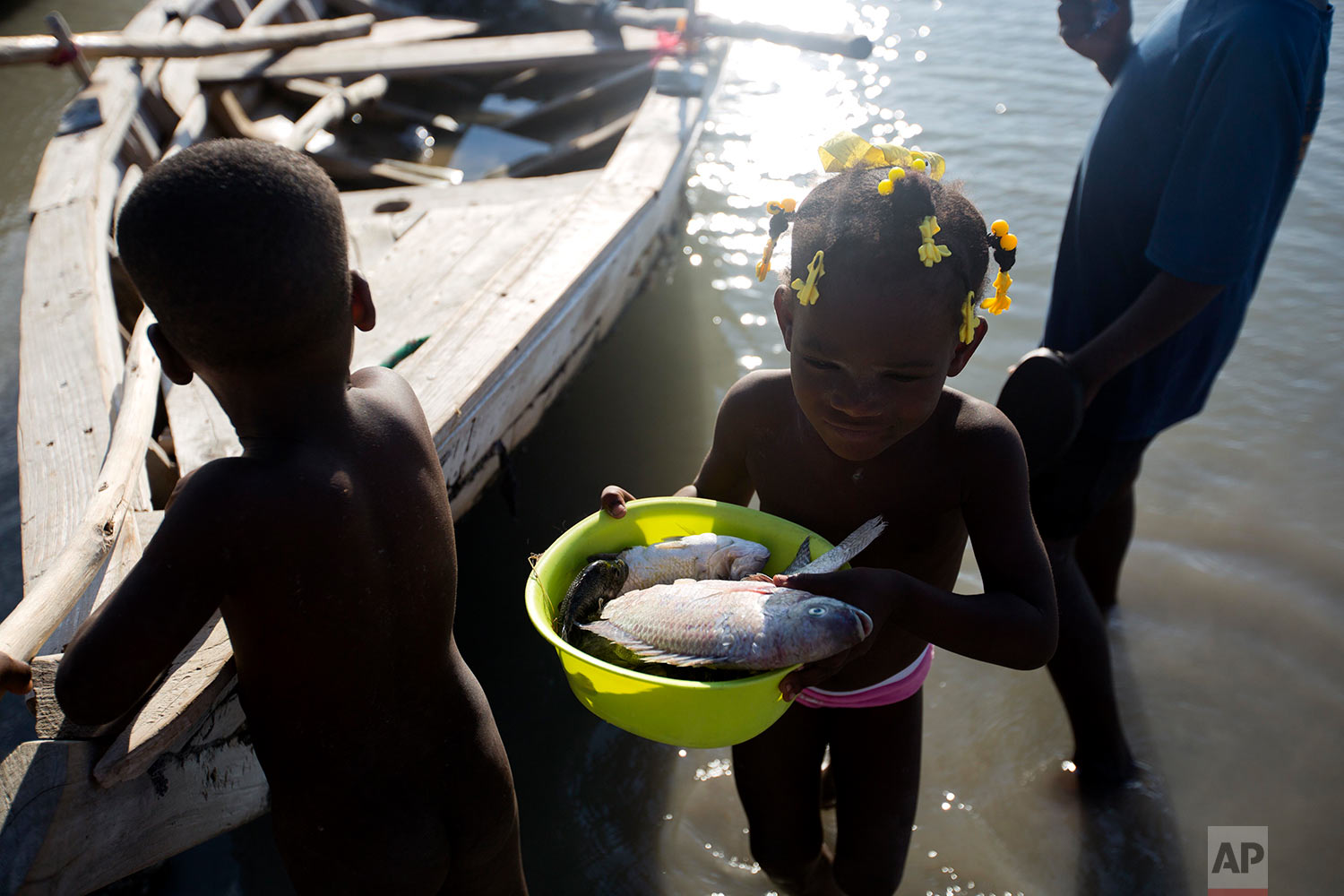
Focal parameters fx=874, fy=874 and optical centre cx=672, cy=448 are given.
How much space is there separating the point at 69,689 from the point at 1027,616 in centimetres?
167

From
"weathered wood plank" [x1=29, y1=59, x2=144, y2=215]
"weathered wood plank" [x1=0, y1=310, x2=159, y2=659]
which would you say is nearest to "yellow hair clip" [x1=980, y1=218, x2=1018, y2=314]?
"weathered wood plank" [x1=0, y1=310, x2=159, y2=659]

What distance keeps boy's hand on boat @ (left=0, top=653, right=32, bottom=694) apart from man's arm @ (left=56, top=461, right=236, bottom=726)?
1.07 ft

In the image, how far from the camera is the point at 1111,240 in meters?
2.58

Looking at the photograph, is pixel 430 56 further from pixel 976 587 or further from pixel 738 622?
pixel 738 622

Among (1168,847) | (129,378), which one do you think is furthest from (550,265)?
(1168,847)

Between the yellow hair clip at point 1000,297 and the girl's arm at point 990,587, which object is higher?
the yellow hair clip at point 1000,297

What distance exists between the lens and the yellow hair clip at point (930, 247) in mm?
1574

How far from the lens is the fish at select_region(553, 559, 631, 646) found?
1887 millimetres

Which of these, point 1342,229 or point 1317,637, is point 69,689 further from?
point 1342,229

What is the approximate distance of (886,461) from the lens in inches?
73.9

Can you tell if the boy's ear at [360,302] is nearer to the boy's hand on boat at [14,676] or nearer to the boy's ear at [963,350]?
the boy's hand on boat at [14,676]

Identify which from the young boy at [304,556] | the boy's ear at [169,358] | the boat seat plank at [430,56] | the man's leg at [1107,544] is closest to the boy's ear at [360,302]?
the young boy at [304,556]

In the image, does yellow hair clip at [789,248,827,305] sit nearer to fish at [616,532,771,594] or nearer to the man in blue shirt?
fish at [616,532,771,594]

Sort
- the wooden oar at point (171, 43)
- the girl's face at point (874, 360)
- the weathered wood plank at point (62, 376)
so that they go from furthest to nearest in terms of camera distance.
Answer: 1. the wooden oar at point (171, 43)
2. the weathered wood plank at point (62, 376)
3. the girl's face at point (874, 360)
